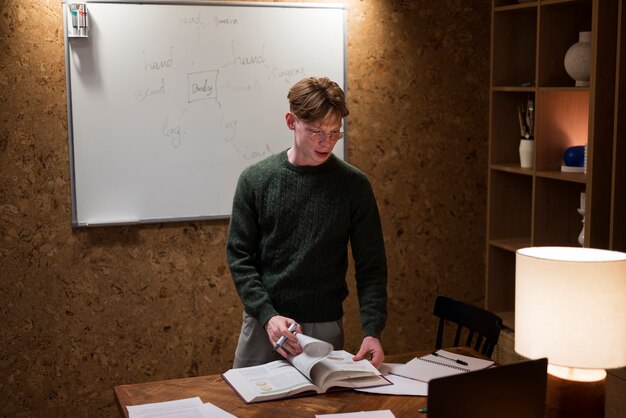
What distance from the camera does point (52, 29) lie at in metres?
3.46

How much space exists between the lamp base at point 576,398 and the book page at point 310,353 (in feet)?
2.08

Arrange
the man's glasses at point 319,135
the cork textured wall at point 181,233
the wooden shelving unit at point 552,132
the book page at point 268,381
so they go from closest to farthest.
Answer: the book page at point 268,381 → the man's glasses at point 319,135 → the wooden shelving unit at point 552,132 → the cork textured wall at point 181,233

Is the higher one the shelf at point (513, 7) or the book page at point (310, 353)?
the shelf at point (513, 7)

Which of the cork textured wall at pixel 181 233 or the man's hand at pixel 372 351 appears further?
the cork textured wall at pixel 181 233

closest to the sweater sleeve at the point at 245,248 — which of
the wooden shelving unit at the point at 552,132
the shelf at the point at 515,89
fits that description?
the wooden shelving unit at the point at 552,132

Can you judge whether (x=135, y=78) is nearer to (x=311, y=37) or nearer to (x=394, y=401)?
(x=311, y=37)

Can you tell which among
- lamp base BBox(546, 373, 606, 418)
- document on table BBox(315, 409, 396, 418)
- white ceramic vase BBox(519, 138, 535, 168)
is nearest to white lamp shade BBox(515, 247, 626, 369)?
lamp base BBox(546, 373, 606, 418)

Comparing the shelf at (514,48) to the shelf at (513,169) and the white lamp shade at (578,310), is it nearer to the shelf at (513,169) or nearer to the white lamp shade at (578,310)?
the shelf at (513,169)

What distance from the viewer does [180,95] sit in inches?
145

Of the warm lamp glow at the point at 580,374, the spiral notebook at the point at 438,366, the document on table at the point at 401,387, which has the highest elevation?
the warm lamp glow at the point at 580,374

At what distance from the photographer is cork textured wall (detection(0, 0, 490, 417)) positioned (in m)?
3.50

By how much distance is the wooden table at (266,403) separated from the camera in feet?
6.94

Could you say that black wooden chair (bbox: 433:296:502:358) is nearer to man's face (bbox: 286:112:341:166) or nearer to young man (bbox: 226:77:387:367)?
young man (bbox: 226:77:387:367)

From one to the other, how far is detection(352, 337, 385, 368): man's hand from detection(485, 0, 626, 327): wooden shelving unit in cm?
124
